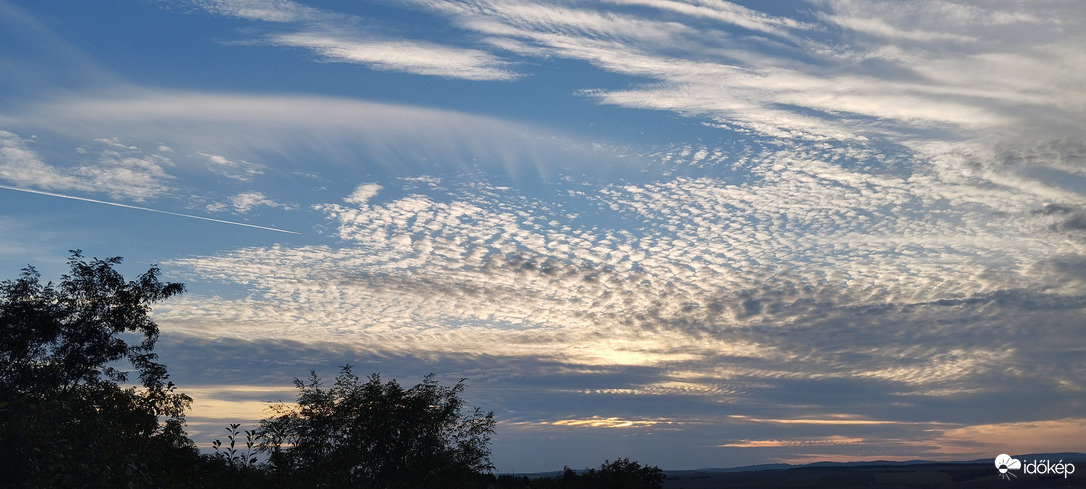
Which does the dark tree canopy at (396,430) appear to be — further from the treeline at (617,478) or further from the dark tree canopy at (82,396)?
the treeline at (617,478)

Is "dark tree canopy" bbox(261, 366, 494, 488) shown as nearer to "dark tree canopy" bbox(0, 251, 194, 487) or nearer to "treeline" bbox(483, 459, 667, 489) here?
"dark tree canopy" bbox(0, 251, 194, 487)

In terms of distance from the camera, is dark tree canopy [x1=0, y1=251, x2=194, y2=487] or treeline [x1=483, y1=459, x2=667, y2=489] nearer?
dark tree canopy [x1=0, y1=251, x2=194, y2=487]

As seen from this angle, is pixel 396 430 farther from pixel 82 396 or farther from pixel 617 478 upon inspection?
pixel 617 478

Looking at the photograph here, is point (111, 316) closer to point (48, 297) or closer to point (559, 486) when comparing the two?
point (48, 297)

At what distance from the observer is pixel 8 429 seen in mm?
14297

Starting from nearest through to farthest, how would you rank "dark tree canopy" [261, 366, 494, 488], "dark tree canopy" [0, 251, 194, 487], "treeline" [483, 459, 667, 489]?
"dark tree canopy" [0, 251, 194, 487]
"dark tree canopy" [261, 366, 494, 488]
"treeline" [483, 459, 667, 489]

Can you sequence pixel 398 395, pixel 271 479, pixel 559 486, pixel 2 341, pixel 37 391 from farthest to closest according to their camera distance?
pixel 559 486
pixel 398 395
pixel 2 341
pixel 37 391
pixel 271 479

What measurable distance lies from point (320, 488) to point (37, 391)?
353 inches

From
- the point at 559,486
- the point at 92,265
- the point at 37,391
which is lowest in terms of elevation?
the point at 559,486

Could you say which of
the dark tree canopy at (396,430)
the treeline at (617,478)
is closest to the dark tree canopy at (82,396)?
the dark tree canopy at (396,430)

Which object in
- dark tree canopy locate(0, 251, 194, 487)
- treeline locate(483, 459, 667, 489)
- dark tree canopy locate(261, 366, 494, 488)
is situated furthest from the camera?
treeline locate(483, 459, 667, 489)

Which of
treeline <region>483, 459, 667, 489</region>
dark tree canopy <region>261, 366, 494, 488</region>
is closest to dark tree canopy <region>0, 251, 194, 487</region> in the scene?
dark tree canopy <region>261, 366, 494, 488</region>

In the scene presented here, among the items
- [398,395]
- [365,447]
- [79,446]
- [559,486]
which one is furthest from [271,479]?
[559,486]

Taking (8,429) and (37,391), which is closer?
(8,429)
